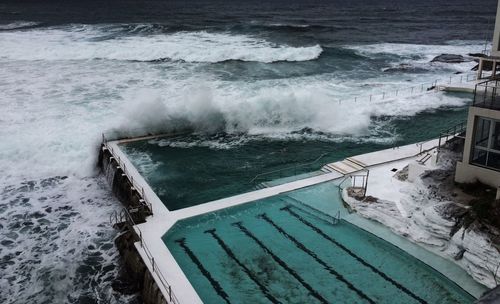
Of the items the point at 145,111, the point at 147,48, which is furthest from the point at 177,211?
the point at 147,48

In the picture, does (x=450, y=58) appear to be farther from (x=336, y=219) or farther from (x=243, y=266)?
(x=243, y=266)

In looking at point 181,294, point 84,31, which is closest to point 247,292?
point 181,294

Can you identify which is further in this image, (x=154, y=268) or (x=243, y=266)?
(x=243, y=266)

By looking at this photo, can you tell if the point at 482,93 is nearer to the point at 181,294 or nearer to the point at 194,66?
the point at 181,294

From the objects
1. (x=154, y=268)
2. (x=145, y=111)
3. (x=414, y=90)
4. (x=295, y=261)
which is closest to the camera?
(x=154, y=268)

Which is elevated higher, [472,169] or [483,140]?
[483,140]
